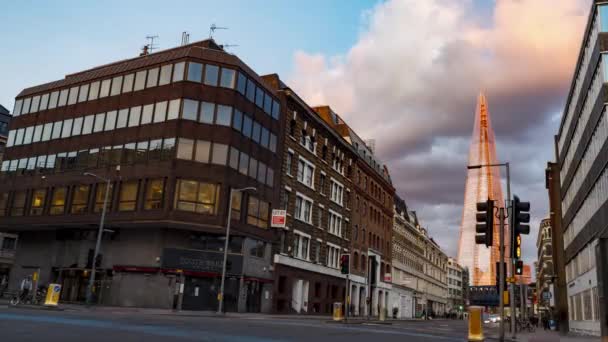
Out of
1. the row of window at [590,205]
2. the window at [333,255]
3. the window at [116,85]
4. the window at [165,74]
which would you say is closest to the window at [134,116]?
the window at [165,74]

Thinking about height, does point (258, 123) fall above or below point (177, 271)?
above

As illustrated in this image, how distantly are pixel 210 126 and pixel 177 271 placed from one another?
11.3 m

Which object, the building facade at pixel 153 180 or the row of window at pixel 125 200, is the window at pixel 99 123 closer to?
the building facade at pixel 153 180

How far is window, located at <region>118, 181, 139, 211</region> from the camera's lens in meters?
41.3

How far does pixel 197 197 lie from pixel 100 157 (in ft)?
33.8

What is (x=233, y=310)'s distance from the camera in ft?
141

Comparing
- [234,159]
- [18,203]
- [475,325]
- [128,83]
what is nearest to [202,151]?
[234,159]

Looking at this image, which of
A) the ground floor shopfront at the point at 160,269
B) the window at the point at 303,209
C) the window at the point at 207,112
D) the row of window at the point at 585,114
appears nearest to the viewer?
the row of window at the point at 585,114

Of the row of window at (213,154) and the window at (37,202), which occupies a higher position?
the row of window at (213,154)

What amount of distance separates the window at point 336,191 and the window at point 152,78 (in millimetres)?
24930

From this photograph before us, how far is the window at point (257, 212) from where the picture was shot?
147 feet

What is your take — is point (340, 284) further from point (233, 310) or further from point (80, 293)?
point (80, 293)

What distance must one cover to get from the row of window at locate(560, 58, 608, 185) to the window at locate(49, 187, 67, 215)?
134ft

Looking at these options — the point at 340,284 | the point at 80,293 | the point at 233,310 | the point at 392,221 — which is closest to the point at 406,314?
the point at 392,221
